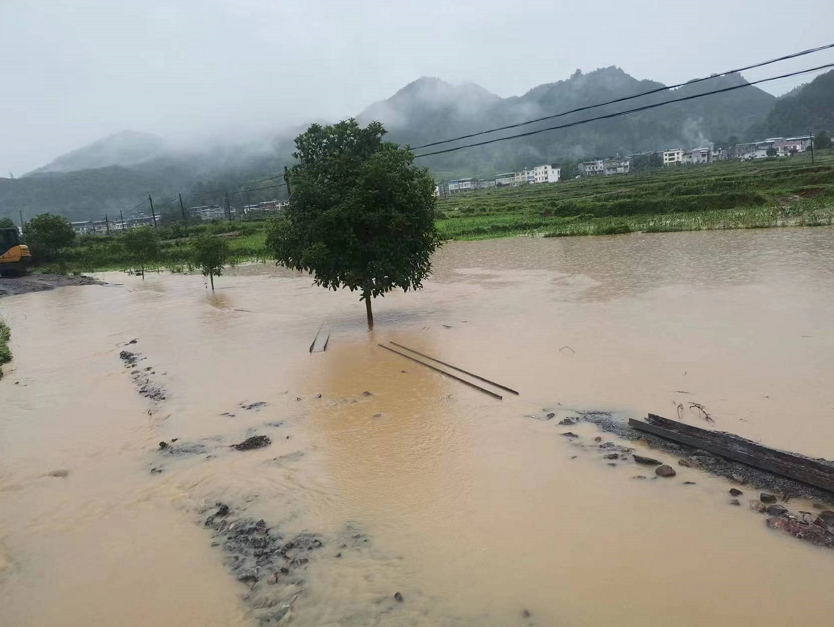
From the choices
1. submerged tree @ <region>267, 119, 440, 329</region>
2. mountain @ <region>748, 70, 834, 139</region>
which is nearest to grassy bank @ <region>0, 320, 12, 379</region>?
submerged tree @ <region>267, 119, 440, 329</region>

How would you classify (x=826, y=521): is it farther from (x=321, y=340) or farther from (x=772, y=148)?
(x=772, y=148)

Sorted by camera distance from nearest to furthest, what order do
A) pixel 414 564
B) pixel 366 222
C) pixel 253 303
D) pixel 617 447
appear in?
pixel 414 564 < pixel 617 447 < pixel 366 222 < pixel 253 303

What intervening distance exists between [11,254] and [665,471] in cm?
4620

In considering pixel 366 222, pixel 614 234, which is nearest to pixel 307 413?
pixel 366 222

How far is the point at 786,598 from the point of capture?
14.4 ft

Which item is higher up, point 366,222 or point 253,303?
point 366,222

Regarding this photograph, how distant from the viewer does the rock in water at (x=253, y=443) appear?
8.04 metres

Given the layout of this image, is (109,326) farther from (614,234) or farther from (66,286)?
(614,234)

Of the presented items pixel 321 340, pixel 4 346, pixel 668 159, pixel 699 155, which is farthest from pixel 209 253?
pixel 699 155

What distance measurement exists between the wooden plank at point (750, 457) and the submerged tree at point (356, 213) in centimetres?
829

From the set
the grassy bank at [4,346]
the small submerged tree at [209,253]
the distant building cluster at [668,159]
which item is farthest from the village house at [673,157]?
the grassy bank at [4,346]

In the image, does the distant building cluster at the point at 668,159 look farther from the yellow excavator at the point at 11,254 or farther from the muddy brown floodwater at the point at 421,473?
the muddy brown floodwater at the point at 421,473

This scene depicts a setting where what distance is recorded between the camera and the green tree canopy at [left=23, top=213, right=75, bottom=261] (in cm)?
4784

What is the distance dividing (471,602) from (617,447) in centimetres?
317
